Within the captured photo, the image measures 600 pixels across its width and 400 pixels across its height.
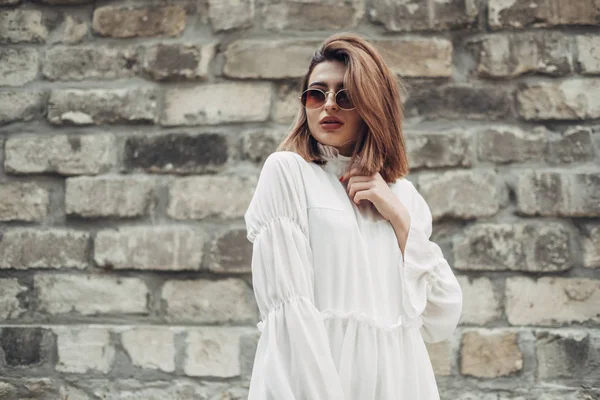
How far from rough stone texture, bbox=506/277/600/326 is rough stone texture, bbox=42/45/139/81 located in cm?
201

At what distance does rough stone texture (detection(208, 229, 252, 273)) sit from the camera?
290 centimetres

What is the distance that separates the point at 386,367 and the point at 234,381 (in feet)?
4.77

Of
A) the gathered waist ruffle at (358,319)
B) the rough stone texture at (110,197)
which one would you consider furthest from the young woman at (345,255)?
the rough stone texture at (110,197)

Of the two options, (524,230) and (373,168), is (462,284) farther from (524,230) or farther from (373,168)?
(373,168)

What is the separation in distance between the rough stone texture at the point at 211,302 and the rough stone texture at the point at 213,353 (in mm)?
63

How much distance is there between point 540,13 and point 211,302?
198cm

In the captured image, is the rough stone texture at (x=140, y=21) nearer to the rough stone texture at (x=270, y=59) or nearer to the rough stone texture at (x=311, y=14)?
the rough stone texture at (x=270, y=59)

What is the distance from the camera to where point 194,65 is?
10.1 ft

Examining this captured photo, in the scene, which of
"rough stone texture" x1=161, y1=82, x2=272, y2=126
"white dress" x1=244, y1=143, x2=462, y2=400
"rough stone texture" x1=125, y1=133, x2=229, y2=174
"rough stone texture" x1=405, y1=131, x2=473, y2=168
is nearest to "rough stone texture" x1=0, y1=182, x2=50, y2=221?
"rough stone texture" x1=125, y1=133, x2=229, y2=174

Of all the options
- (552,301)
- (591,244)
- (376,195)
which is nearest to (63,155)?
(376,195)

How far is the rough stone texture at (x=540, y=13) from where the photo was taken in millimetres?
3012

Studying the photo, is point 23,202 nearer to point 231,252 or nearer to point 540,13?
point 231,252

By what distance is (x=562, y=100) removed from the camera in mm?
2965

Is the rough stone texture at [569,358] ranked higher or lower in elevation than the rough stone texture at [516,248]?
lower
